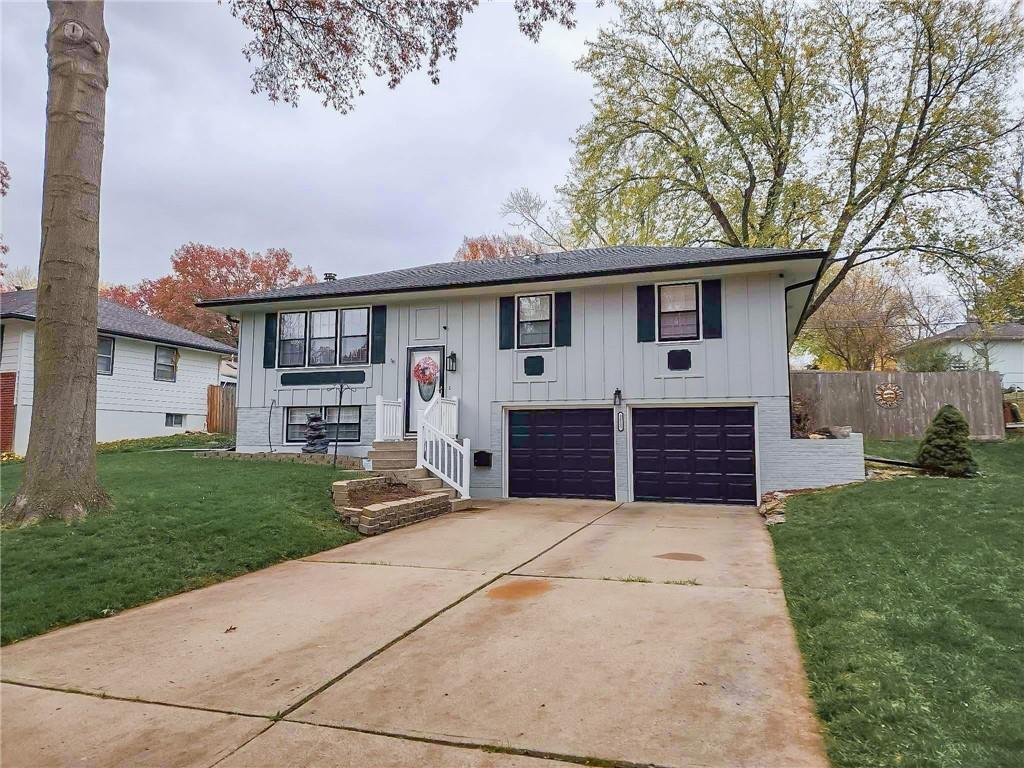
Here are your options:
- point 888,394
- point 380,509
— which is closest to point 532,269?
point 380,509

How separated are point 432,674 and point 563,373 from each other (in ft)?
29.0

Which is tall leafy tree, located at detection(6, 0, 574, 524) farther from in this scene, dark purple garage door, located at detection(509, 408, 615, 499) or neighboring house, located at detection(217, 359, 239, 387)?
neighboring house, located at detection(217, 359, 239, 387)

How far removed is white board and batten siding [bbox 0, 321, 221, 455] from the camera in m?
15.7

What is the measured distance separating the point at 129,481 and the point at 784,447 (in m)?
10.5

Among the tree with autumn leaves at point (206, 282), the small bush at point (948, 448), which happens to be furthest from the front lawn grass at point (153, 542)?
the tree with autumn leaves at point (206, 282)

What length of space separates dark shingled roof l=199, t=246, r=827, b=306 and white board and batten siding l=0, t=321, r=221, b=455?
6699 mm

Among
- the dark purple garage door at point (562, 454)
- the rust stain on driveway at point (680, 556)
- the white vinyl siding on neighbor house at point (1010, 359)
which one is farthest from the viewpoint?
the white vinyl siding on neighbor house at point (1010, 359)

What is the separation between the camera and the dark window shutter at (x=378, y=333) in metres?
12.9

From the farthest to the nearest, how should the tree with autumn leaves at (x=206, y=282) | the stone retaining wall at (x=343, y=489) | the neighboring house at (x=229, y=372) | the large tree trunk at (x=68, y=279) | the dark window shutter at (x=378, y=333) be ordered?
the tree with autumn leaves at (x=206, y=282) → the neighboring house at (x=229, y=372) → the dark window shutter at (x=378, y=333) → the stone retaining wall at (x=343, y=489) → the large tree trunk at (x=68, y=279)

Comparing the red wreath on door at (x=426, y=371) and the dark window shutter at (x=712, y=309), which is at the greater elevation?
the dark window shutter at (x=712, y=309)

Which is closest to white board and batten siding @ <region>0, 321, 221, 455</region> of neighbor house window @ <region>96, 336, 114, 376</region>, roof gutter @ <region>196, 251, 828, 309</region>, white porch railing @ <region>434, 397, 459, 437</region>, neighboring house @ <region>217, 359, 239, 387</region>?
neighbor house window @ <region>96, 336, 114, 376</region>

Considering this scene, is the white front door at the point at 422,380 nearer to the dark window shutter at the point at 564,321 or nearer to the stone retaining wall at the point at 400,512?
the dark window shutter at the point at 564,321

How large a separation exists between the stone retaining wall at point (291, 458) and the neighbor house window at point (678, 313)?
653 cm

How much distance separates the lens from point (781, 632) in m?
3.76
